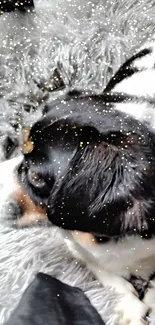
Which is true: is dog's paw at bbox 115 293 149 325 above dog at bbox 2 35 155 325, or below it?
below

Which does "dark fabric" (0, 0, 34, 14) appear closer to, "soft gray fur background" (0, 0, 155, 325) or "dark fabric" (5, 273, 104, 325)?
"soft gray fur background" (0, 0, 155, 325)

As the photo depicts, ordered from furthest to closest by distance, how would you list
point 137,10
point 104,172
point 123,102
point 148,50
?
point 137,10 → point 148,50 → point 123,102 → point 104,172

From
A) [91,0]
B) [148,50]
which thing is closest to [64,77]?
[91,0]

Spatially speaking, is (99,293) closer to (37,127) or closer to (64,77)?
(37,127)

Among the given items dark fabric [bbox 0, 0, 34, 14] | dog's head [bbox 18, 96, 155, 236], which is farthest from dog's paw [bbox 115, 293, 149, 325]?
dark fabric [bbox 0, 0, 34, 14]

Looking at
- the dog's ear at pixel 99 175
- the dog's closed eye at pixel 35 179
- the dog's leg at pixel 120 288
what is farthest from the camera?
the dog's leg at pixel 120 288

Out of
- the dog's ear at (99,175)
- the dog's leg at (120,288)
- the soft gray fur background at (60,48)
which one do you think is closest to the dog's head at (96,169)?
the dog's ear at (99,175)

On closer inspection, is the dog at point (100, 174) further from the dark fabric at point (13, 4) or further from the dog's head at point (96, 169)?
the dark fabric at point (13, 4)

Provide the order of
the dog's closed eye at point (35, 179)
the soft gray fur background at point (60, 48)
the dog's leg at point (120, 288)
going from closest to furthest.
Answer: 1. the dog's closed eye at point (35, 179)
2. the dog's leg at point (120, 288)
3. the soft gray fur background at point (60, 48)

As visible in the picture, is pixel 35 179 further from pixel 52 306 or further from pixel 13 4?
pixel 13 4
